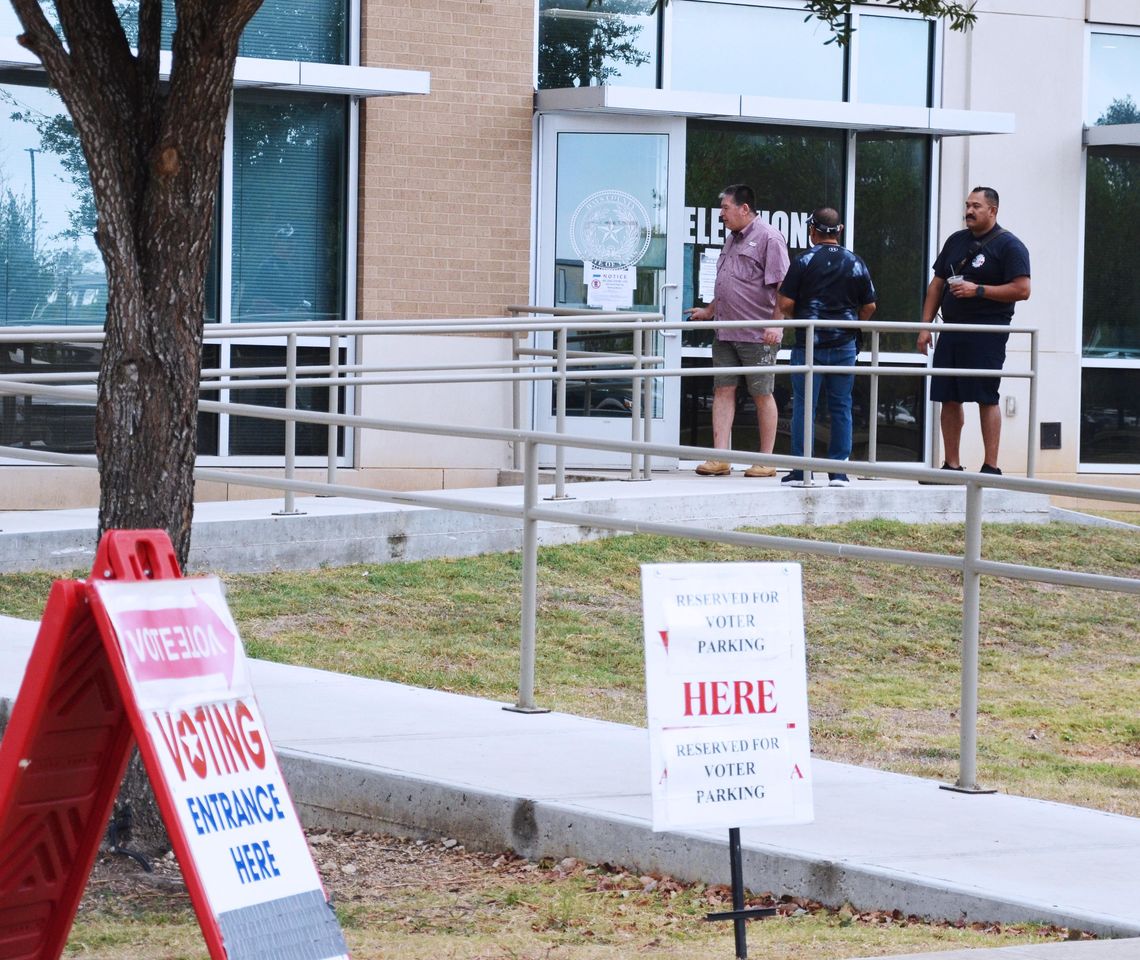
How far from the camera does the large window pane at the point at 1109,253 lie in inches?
650

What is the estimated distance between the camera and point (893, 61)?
623 inches

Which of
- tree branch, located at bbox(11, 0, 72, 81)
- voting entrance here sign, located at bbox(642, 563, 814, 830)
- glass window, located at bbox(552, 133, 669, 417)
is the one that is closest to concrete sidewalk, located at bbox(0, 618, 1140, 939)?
voting entrance here sign, located at bbox(642, 563, 814, 830)

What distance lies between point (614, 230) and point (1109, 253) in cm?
472

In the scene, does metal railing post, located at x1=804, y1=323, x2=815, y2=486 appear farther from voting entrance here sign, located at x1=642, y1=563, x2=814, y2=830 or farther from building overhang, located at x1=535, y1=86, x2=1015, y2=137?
voting entrance here sign, located at x1=642, y1=563, x2=814, y2=830

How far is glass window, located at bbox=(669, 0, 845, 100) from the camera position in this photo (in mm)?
15125

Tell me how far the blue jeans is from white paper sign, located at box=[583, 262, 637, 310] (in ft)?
6.32

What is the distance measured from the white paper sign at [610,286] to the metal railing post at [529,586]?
24.3 ft

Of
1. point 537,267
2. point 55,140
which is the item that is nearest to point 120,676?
point 55,140

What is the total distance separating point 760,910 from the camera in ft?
14.6

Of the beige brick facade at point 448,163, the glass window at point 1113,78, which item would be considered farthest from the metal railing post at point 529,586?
the glass window at point 1113,78

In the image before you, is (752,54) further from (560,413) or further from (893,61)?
(560,413)

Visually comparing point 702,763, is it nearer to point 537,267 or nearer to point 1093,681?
point 1093,681

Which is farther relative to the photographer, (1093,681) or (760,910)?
(1093,681)

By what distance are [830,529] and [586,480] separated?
2.16 metres
